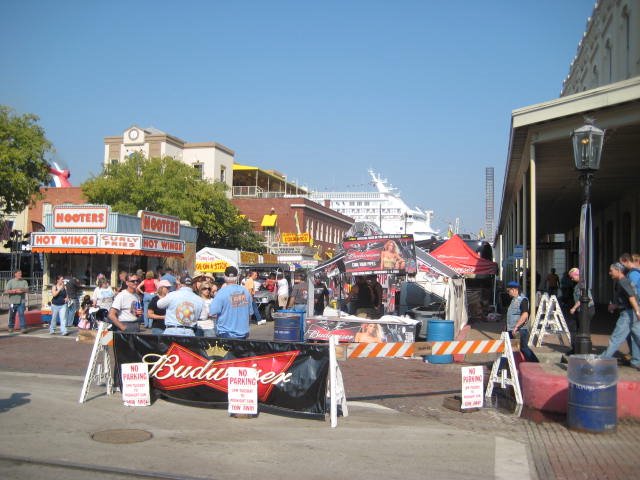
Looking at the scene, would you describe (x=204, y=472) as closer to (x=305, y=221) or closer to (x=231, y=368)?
(x=231, y=368)

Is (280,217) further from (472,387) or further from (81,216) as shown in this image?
(472,387)

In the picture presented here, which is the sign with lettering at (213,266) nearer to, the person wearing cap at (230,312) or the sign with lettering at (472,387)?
the person wearing cap at (230,312)

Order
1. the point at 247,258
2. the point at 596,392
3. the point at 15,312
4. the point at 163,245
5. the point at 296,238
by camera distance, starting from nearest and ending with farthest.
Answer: the point at 596,392
the point at 15,312
the point at 163,245
the point at 247,258
the point at 296,238

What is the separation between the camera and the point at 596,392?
7.70m

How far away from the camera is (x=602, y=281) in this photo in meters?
29.8

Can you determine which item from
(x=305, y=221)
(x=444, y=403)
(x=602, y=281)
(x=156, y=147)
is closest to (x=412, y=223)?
(x=305, y=221)

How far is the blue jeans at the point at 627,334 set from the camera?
9578 mm

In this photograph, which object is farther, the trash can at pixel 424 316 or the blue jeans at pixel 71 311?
the blue jeans at pixel 71 311

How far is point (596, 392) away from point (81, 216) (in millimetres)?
21222

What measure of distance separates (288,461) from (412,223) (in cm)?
8555

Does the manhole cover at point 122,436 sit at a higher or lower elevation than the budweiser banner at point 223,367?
lower

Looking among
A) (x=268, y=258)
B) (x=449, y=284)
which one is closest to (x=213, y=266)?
(x=268, y=258)

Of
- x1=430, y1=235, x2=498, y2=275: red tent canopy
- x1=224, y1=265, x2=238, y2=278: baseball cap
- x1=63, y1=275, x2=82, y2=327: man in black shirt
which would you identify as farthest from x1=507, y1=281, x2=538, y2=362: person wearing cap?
x1=430, y1=235, x2=498, y2=275: red tent canopy

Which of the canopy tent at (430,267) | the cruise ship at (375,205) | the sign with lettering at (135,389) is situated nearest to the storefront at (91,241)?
the canopy tent at (430,267)
